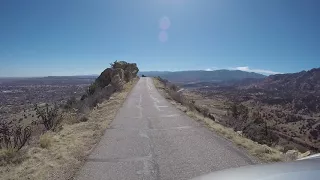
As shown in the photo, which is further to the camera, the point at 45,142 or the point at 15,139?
the point at 15,139

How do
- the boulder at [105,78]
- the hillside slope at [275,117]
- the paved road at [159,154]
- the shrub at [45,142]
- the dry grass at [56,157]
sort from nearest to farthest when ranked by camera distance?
the dry grass at [56,157]
the paved road at [159,154]
the shrub at [45,142]
the hillside slope at [275,117]
the boulder at [105,78]

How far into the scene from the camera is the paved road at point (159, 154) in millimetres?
6367

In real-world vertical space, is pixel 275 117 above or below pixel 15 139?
below

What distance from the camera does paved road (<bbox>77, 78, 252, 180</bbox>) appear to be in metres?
6.37

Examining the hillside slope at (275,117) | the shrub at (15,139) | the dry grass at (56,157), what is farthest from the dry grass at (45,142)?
the hillside slope at (275,117)

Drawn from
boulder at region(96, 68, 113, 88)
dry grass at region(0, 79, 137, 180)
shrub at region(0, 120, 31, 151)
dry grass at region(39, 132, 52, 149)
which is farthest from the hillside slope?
boulder at region(96, 68, 113, 88)

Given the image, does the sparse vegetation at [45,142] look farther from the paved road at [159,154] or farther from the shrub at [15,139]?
the paved road at [159,154]

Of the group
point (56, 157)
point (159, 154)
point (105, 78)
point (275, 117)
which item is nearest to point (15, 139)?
point (56, 157)

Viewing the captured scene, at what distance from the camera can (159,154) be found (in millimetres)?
7863

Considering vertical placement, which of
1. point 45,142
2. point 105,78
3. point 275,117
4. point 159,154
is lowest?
point 275,117

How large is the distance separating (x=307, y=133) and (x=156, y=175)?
64974 mm

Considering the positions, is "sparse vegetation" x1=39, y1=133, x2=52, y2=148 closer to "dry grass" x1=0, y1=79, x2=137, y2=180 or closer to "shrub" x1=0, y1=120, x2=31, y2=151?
"dry grass" x1=0, y1=79, x2=137, y2=180

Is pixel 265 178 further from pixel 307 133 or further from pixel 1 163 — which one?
pixel 307 133

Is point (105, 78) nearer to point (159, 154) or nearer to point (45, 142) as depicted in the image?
point (45, 142)
